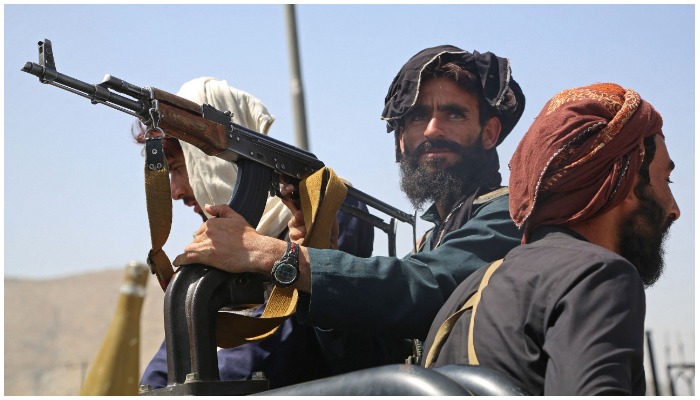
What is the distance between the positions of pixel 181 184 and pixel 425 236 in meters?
0.91

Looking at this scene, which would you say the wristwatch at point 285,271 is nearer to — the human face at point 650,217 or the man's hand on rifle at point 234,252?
the man's hand on rifle at point 234,252

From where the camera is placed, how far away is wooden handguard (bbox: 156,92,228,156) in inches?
125

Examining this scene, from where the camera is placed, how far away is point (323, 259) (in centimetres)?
306

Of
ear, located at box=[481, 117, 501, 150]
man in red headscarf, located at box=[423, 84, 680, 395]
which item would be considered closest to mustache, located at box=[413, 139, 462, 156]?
ear, located at box=[481, 117, 501, 150]

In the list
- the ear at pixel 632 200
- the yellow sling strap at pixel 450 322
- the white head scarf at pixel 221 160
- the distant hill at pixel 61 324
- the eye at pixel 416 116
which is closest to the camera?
the yellow sling strap at pixel 450 322

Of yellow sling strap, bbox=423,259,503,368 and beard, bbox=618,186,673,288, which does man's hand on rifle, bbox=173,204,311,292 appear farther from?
beard, bbox=618,186,673,288

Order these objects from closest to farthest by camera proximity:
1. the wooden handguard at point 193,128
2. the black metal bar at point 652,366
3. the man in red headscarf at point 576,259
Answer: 1. the man in red headscarf at point 576,259
2. the wooden handguard at point 193,128
3. the black metal bar at point 652,366

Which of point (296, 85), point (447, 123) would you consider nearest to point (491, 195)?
point (447, 123)

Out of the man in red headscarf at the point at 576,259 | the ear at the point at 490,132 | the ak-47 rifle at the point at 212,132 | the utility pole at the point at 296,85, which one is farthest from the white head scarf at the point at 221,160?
the utility pole at the point at 296,85

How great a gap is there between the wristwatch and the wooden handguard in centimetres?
46

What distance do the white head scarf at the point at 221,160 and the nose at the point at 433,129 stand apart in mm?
557

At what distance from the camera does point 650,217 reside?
2.66m

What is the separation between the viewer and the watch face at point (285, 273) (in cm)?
301

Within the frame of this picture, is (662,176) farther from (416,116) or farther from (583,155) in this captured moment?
(416,116)
